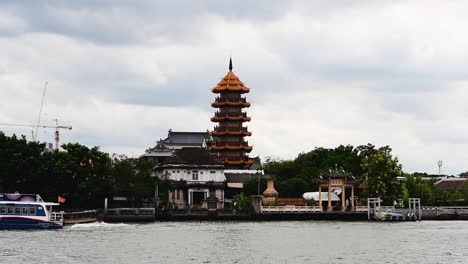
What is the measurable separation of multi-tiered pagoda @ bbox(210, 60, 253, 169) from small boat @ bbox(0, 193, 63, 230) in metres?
68.3

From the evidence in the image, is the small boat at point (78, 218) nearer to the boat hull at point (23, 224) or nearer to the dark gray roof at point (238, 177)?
the boat hull at point (23, 224)

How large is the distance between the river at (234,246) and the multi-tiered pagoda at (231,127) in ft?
221

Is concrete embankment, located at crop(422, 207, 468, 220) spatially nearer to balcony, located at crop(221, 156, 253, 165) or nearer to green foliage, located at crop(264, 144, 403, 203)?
green foliage, located at crop(264, 144, 403, 203)

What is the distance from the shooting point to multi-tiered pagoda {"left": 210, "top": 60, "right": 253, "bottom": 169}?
6186 inches

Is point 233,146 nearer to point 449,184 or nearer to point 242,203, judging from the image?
point 242,203

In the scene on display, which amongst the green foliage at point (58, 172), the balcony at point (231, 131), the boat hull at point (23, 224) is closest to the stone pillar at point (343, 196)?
the green foliage at point (58, 172)

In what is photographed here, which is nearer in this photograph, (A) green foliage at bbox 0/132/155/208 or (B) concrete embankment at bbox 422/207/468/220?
(A) green foliage at bbox 0/132/155/208

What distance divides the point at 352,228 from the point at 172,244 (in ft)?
98.5

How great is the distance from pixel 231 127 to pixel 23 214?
245 feet

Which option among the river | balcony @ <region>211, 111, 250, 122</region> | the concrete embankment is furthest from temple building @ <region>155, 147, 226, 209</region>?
the river

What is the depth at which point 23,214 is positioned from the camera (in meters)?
87.6

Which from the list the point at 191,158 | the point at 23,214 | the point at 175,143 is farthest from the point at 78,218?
the point at 175,143

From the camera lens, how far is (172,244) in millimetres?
68375

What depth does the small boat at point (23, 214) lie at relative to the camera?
86312 millimetres
